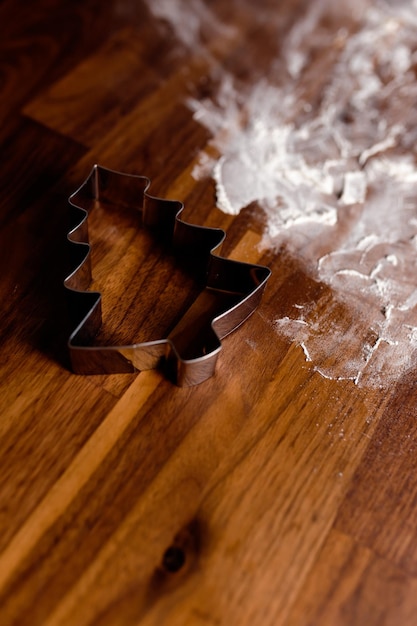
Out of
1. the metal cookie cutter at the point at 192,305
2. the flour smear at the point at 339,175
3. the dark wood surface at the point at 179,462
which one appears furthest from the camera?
the flour smear at the point at 339,175

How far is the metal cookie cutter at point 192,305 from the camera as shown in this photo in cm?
74

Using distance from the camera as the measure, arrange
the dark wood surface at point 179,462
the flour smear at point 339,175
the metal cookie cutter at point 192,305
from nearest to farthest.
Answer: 1. the dark wood surface at point 179,462
2. the metal cookie cutter at point 192,305
3. the flour smear at point 339,175

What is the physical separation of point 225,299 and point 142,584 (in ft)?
1.24

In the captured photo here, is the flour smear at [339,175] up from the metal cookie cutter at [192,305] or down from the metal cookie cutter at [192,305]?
down

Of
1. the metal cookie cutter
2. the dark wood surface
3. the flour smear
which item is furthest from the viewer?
the flour smear

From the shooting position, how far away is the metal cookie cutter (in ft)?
2.43

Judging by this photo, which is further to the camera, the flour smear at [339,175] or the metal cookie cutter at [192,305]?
the flour smear at [339,175]

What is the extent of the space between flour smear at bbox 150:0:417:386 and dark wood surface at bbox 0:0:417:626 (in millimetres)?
31

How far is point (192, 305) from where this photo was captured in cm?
84

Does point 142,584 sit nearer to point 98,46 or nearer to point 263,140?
point 263,140

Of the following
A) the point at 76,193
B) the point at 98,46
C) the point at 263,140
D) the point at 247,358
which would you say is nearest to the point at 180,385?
the point at 247,358

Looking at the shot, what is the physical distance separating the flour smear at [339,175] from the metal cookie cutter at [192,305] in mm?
82

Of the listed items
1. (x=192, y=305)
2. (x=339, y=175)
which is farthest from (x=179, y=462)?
(x=339, y=175)

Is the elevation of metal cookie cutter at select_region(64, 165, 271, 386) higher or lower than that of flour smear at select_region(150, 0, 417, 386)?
higher
